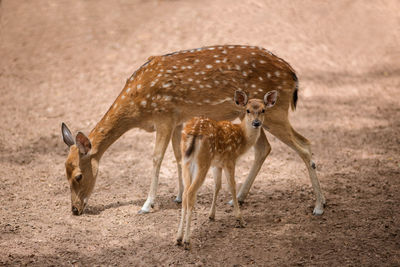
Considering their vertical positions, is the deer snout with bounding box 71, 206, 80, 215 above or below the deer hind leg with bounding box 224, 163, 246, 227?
below

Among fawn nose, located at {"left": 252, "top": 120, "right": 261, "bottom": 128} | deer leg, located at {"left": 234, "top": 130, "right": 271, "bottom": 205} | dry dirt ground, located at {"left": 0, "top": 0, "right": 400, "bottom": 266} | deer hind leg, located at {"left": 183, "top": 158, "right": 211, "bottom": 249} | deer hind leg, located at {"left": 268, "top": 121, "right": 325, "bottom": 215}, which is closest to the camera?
deer hind leg, located at {"left": 183, "top": 158, "right": 211, "bottom": 249}

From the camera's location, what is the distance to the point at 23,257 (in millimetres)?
4750

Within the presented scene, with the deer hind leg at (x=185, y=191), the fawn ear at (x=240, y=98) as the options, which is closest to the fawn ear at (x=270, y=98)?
the fawn ear at (x=240, y=98)

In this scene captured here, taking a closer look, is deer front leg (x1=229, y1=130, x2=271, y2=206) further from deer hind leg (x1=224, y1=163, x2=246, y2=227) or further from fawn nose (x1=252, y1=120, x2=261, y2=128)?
fawn nose (x1=252, y1=120, x2=261, y2=128)

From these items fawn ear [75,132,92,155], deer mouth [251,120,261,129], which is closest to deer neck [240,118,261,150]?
deer mouth [251,120,261,129]

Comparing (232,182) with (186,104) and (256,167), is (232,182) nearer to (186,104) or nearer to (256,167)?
(256,167)

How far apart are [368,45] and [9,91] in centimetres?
822

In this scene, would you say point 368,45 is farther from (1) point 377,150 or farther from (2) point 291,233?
(2) point 291,233

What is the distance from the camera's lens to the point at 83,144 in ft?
18.7

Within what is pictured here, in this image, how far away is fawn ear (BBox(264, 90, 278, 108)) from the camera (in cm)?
536

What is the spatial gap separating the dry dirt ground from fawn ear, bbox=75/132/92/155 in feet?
2.37

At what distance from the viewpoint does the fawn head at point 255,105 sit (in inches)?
205

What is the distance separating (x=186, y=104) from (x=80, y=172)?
1470mm

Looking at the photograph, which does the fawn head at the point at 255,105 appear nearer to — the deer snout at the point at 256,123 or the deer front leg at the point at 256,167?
the deer snout at the point at 256,123
